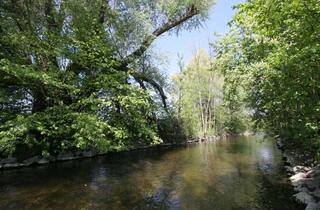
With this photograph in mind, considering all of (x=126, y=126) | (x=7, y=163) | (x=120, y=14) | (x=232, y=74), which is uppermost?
(x=120, y=14)

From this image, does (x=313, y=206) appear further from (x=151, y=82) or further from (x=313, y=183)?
(x=151, y=82)

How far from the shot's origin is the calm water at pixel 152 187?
413 inches

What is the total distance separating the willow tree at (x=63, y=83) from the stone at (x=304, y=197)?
27.2ft

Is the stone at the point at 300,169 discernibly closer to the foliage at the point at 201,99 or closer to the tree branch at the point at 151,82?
the tree branch at the point at 151,82

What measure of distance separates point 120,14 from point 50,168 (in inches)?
480

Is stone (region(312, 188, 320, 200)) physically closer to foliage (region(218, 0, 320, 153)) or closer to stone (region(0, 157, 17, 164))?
foliage (region(218, 0, 320, 153))

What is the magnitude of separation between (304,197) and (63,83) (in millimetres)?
12642

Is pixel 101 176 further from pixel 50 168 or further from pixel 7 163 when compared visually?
pixel 7 163

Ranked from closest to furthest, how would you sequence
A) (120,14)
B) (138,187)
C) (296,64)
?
1. (296,64)
2. (138,187)
3. (120,14)

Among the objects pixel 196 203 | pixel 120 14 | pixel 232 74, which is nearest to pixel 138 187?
pixel 196 203

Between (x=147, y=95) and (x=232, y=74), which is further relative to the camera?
(x=232, y=74)

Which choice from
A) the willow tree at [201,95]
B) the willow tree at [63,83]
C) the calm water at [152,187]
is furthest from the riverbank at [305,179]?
the willow tree at [201,95]

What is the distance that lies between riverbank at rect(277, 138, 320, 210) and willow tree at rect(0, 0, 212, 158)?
7.39m

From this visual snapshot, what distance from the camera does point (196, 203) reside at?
10383 millimetres
